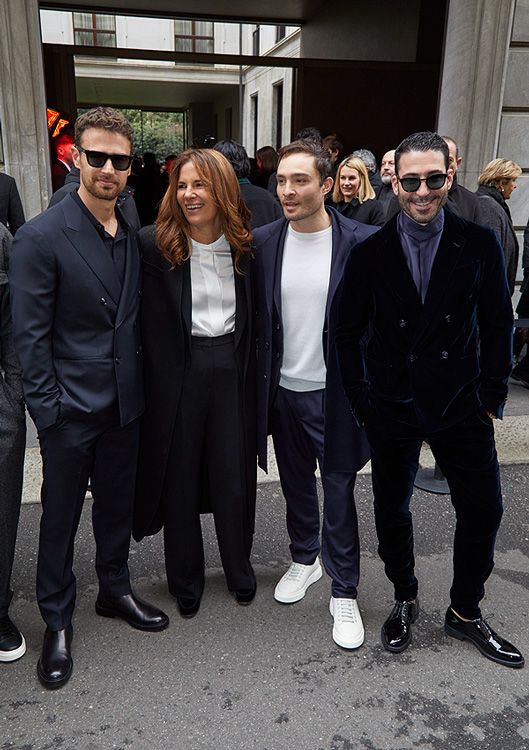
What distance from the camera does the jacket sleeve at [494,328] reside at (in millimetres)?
2514

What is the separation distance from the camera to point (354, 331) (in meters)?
2.70

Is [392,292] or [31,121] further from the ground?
[31,121]

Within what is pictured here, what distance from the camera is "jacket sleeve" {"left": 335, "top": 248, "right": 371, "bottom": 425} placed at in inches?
104

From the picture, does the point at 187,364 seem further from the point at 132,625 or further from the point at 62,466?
the point at 132,625

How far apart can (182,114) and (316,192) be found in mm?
20136

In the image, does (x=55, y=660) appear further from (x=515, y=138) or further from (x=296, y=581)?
(x=515, y=138)

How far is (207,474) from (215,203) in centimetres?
119

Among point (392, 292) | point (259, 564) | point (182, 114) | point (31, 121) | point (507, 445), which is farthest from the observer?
point (182, 114)

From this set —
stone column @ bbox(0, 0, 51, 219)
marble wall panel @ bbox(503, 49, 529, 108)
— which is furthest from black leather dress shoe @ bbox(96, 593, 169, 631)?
marble wall panel @ bbox(503, 49, 529, 108)

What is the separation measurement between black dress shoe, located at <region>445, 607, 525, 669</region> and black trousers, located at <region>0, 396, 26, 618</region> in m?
1.88

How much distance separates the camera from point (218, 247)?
2.80 m

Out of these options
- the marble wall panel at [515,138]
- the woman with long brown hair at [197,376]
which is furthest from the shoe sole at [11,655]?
the marble wall panel at [515,138]

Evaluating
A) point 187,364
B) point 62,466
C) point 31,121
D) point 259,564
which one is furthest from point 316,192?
point 31,121

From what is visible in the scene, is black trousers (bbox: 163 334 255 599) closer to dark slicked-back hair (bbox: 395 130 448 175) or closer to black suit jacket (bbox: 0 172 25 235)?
dark slicked-back hair (bbox: 395 130 448 175)
